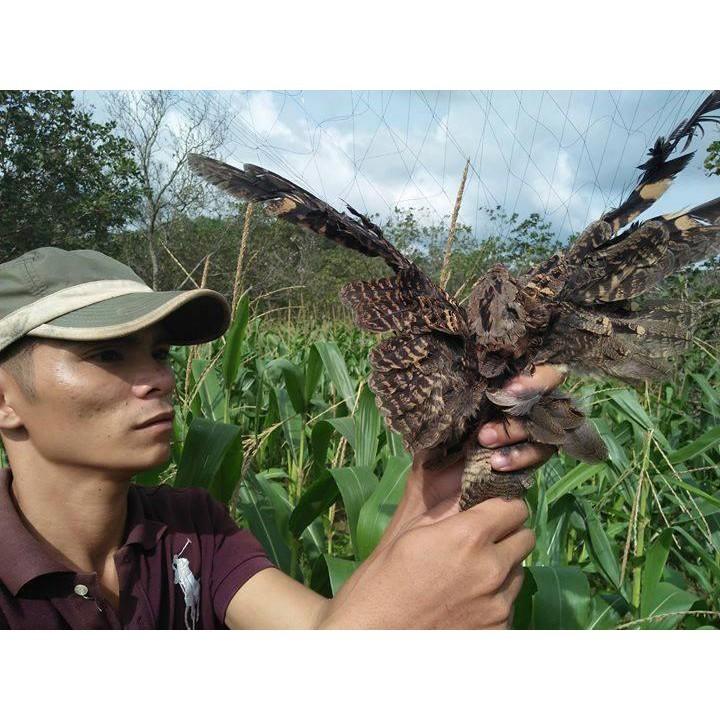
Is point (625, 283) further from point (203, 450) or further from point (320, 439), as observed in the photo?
point (320, 439)

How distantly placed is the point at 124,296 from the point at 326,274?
8.46 ft

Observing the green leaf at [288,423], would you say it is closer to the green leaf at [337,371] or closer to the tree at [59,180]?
the green leaf at [337,371]

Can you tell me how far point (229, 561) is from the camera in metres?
1.22

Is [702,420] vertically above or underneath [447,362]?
underneath

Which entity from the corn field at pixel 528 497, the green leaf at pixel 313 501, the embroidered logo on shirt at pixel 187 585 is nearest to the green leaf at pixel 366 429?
the corn field at pixel 528 497

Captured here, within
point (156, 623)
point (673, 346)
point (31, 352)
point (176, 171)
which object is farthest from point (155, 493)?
point (176, 171)

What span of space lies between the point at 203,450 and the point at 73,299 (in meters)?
0.52

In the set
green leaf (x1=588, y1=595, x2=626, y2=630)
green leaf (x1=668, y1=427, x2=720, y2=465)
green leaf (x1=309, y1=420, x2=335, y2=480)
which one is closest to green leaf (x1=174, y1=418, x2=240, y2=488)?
green leaf (x1=309, y1=420, x2=335, y2=480)

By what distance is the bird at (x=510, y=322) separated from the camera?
910 millimetres

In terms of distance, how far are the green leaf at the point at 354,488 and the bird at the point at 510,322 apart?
424 mm

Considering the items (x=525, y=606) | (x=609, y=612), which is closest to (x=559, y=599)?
(x=525, y=606)

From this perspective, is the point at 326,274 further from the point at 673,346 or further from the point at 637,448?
the point at 673,346

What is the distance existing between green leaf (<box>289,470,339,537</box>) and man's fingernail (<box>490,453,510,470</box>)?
56 cm

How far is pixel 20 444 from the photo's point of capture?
1.02 metres
